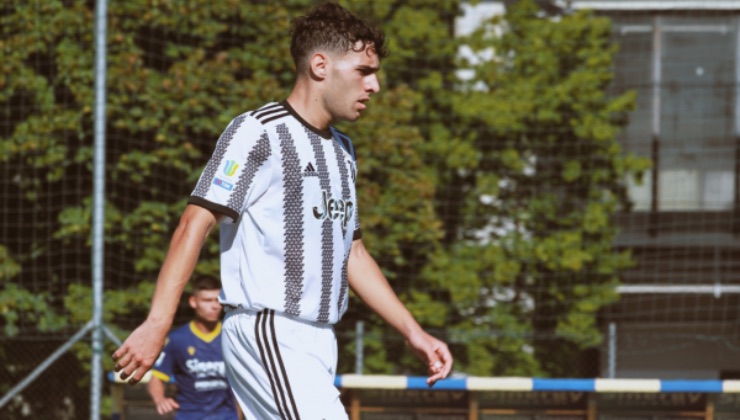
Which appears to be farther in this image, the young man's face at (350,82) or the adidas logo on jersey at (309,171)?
the young man's face at (350,82)

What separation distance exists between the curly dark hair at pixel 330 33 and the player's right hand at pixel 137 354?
1014mm

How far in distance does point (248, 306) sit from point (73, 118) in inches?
257


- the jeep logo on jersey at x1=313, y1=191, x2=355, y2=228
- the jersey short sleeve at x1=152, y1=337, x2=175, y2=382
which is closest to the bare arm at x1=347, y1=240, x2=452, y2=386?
the jeep logo on jersey at x1=313, y1=191, x2=355, y2=228

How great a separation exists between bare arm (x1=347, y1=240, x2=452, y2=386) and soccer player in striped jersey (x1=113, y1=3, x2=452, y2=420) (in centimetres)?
1

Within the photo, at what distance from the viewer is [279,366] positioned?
3.53 meters

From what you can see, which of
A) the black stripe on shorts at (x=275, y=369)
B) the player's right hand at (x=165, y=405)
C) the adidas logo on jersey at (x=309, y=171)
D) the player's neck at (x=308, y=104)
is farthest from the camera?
the player's right hand at (x=165, y=405)

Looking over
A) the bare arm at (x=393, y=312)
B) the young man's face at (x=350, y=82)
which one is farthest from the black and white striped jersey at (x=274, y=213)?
the bare arm at (x=393, y=312)

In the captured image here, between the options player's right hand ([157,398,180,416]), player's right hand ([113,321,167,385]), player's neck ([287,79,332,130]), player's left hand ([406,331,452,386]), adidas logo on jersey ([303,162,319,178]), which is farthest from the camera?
player's right hand ([157,398,180,416])

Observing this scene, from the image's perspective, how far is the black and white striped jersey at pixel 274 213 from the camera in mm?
3549

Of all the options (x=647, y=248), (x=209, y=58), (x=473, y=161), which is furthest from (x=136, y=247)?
(x=647, y=248)

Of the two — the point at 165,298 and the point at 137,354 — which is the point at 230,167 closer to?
the point at 165,298

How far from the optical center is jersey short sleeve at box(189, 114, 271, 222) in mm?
3518

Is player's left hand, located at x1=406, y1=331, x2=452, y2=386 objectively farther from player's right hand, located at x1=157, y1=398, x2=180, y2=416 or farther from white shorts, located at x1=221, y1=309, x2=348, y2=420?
player's right hand, located at x1=157, y1=398, x2=180, y2=416

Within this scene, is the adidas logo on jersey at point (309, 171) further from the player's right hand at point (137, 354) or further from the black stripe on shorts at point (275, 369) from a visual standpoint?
the player's right hand at point (137, 354)
